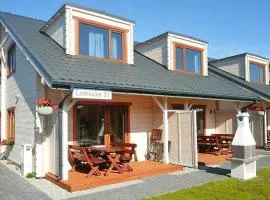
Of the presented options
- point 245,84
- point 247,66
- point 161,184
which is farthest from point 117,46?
point 247,66

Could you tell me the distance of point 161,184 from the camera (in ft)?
29.1

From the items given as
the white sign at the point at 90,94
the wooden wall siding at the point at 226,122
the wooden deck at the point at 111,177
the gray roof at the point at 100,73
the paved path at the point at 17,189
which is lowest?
the paved path at the point at 17,189

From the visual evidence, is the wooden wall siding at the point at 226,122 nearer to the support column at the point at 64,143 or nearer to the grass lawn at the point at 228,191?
the grass lawn at the point at 228,191

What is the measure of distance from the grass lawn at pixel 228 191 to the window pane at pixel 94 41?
20.1 ft

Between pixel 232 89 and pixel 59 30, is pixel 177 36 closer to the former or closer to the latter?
pixel 232 89

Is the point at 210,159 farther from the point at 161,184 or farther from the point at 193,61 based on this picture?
the point at 193,61

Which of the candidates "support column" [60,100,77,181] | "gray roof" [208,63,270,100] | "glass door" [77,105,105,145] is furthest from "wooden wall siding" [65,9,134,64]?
"gray roof" [208,63,270,100]

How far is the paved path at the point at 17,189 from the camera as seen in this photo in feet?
25.3

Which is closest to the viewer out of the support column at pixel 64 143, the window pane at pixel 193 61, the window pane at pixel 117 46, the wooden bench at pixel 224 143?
the support column at pixel 64 143

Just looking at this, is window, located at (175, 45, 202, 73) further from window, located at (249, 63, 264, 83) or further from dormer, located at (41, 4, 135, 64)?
window, located at (249, 63, 264, 83)

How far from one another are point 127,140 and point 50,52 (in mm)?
4109

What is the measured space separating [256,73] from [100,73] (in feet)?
42.5

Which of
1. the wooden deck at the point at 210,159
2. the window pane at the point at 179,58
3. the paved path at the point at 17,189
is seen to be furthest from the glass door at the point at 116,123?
the window pane at the point at 179,58

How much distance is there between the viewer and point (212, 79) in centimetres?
1648
